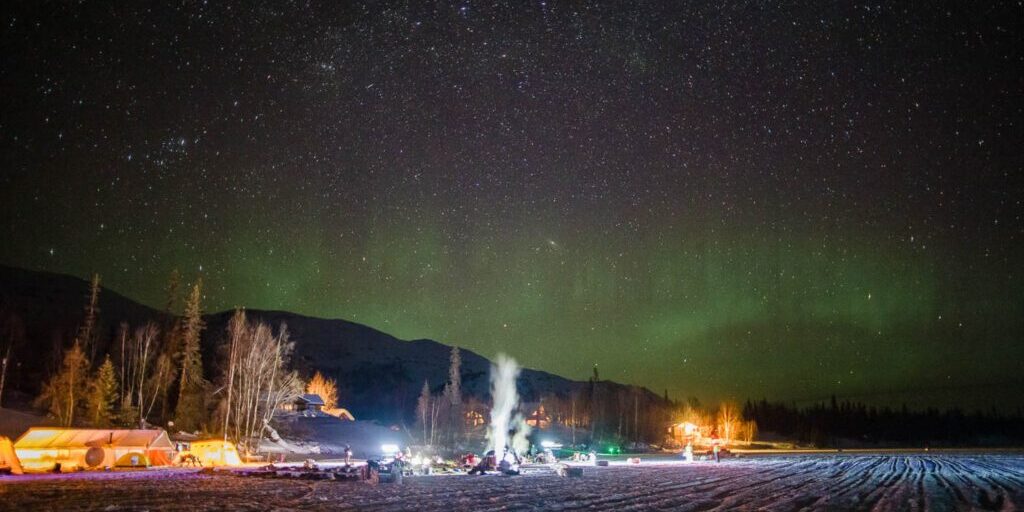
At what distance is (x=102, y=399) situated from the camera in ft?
200

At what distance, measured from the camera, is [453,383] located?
105250 millimetres

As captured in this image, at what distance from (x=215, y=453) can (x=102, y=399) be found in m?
19.3

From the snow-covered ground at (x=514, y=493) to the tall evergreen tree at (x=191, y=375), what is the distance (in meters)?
31.1

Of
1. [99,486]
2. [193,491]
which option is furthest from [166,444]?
[193,491]

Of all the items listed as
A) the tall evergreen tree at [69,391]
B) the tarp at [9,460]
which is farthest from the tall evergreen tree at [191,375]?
the tarp at [9,460]

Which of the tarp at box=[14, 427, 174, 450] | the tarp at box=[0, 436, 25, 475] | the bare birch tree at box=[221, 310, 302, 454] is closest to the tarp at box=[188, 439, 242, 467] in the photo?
the tarp at box=[14, 427, 174, 450]

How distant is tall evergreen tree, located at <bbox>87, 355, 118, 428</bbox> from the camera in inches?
2373

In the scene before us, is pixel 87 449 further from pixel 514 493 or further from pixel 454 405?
pixel 454 405

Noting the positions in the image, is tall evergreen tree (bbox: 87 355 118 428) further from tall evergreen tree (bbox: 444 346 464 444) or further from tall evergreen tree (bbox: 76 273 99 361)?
tall evergreen tree (bbox: 444 346 464 444)

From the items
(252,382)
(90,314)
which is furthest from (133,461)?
(90,314)

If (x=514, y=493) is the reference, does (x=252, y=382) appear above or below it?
above

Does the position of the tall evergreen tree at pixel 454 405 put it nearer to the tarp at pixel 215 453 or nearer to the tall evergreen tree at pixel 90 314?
the tall evergreen tree at pixel 90 314

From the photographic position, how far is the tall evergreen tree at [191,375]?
67.2 meters

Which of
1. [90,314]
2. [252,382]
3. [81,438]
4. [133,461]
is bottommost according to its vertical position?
[133,461]
